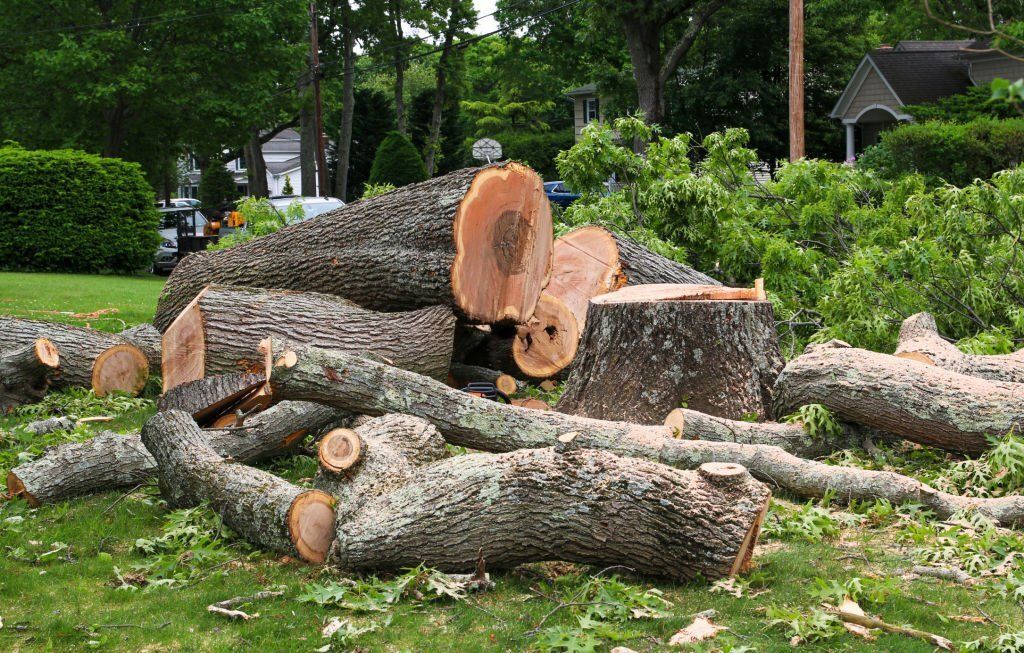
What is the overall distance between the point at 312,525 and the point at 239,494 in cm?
51

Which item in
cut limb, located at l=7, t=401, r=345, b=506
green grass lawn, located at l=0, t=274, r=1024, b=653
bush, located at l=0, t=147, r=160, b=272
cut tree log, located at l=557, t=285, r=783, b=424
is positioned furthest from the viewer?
bush, located at l=0, t=147, r=160, b=272

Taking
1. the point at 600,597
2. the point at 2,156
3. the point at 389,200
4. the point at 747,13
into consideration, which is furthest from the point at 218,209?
the point at 600,597

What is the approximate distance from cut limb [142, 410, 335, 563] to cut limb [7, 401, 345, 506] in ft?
0.71

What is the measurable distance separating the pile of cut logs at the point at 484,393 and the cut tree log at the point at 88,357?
18mm

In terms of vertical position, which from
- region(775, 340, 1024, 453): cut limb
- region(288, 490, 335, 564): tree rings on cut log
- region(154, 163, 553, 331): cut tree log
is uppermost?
region(154, 163, 553, 331): cut tree log

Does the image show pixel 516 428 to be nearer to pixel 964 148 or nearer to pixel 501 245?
pixel 501 245

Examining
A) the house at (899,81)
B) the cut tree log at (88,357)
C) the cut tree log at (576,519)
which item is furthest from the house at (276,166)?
the cut tree log at (576,519)

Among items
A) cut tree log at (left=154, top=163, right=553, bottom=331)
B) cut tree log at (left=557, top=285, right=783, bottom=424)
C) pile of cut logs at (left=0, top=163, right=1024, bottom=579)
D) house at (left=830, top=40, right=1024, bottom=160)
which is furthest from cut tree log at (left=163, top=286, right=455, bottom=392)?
house at (left=830, top=40, right=1024, bottom=160)

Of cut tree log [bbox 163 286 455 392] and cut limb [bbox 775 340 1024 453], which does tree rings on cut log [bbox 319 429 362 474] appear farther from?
cut limb [bbox 775 340 1024 453]

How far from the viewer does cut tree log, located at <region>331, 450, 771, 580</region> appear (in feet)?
12.3

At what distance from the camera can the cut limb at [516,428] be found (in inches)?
189

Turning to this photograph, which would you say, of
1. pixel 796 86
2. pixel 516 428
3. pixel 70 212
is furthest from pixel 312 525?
pixel 70 212

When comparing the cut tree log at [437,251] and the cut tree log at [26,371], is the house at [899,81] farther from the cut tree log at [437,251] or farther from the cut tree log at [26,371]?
the cut tree log at [26,371]

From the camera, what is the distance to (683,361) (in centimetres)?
613
